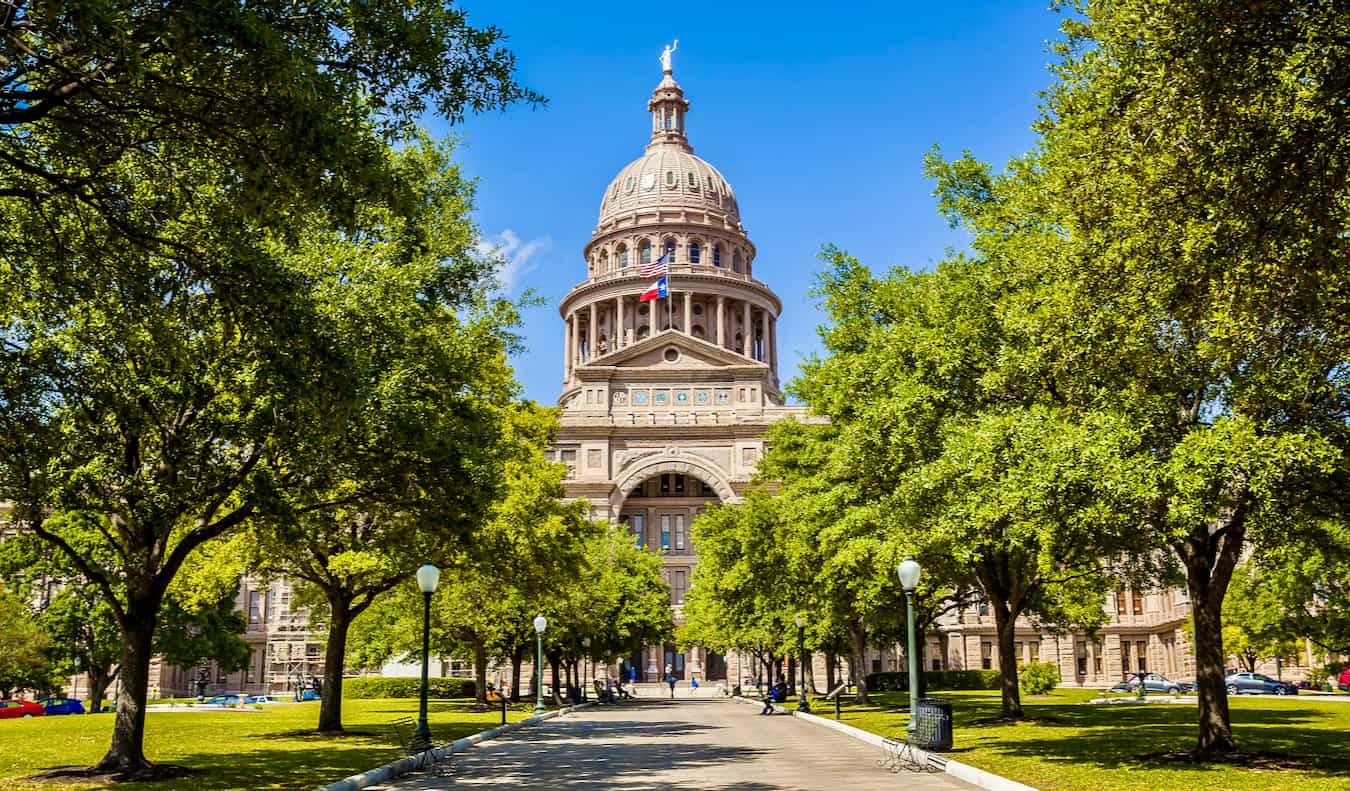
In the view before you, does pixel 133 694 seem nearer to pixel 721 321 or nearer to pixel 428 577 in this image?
pixel 428 577

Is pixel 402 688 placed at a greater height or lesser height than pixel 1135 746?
lesser

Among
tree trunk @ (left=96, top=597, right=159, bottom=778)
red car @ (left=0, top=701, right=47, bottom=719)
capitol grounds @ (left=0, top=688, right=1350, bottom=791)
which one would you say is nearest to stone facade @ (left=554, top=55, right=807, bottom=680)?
→ red car @ (left=0, top=701, right=47, bottom=719)

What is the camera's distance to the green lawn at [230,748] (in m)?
17.8

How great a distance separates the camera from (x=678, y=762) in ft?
68.9

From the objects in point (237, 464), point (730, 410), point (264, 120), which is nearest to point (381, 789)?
point (237, 464)

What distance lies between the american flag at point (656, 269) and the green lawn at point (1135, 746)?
83607 millimetres

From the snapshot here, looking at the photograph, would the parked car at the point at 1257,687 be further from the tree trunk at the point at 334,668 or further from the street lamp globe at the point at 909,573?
the tree trunk at the point at 334,668

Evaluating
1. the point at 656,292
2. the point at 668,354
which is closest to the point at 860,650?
the point at 668,354

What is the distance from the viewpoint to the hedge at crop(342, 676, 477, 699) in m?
69.4

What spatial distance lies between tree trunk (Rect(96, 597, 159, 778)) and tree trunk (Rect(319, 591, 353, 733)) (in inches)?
379

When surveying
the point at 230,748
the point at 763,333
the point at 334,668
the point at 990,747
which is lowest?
the point at 230,748

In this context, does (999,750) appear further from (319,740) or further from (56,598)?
(56,598)

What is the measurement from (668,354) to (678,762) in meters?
87.1

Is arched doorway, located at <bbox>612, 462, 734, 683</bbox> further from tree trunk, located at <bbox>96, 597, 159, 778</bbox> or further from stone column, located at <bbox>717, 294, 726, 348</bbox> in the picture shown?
tree trunk, located at <bbox>96, 597, 159, 778</bbox>
